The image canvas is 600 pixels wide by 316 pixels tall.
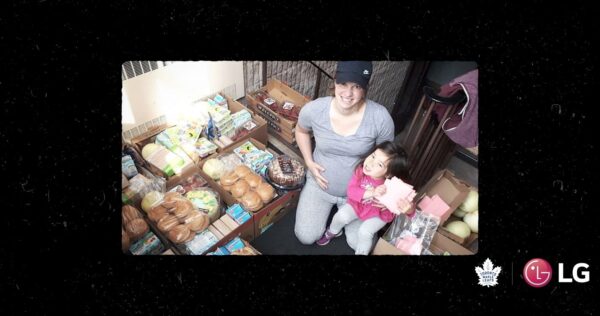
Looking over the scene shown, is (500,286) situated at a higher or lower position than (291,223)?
higher

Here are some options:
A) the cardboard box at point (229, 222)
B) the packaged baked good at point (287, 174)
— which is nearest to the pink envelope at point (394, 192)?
the packaged baked good at point (287, 174)

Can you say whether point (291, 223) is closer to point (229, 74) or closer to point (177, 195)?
point (177, 195)

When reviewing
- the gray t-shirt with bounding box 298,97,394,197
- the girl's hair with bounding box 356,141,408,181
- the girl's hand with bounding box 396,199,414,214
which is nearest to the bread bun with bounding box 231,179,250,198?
the gray t-shirt with bounding box 298,97,394,197

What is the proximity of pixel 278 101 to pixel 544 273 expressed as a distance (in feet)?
2.78

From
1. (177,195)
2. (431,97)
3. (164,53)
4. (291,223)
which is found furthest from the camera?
(291,223)

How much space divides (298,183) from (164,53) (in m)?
0.64

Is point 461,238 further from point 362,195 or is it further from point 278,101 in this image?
point 278,101

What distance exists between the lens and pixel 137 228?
3.41 ft

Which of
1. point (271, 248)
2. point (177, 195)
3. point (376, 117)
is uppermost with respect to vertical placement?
point (376, 117)

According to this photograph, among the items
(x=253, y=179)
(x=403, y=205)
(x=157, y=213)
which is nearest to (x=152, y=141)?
(x=157, y=213)

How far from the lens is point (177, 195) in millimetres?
1200

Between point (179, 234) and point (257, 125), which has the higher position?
point (257, 125)

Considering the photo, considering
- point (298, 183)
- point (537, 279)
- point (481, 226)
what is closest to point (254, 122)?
point (298, 183)

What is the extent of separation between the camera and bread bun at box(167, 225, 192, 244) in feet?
3.67
